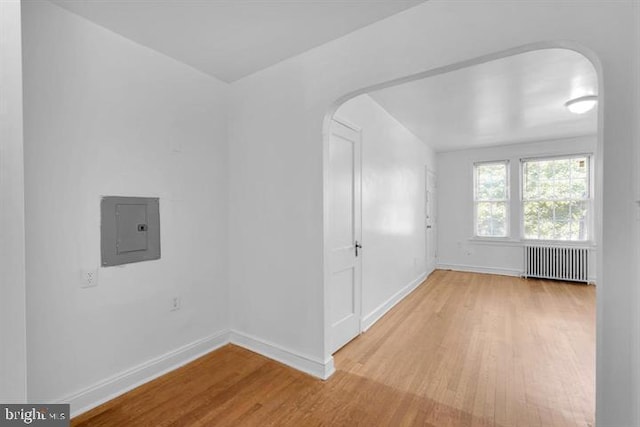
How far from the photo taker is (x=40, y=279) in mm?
1819

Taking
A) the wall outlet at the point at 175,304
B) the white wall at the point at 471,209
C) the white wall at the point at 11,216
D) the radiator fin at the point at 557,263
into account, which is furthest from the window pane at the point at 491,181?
the white wall at the point at 11,216

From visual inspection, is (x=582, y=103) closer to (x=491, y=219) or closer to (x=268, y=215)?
(x=491, y=219)

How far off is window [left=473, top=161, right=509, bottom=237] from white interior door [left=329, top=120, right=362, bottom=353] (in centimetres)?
463

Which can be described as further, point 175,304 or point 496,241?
Result: point 496,241

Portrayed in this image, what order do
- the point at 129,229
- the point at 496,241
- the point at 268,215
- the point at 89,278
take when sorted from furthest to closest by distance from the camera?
the point at 496,241 → the point at 268,215 → the point at 129,229 → the point at 89,278

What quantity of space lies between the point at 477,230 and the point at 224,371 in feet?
20.2

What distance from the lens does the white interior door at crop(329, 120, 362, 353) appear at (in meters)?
2.83

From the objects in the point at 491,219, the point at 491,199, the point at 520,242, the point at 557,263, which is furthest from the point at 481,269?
the point at 491,199

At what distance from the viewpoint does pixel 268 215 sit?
9.11 feet

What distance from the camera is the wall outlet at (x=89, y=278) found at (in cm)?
202

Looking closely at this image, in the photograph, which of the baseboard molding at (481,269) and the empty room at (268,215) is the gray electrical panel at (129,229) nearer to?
the empty room at (268,215)

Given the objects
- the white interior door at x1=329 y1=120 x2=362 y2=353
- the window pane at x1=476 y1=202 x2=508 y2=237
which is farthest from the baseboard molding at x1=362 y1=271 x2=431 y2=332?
the window pane at x1=476 y1=202 x2=508 y2=237

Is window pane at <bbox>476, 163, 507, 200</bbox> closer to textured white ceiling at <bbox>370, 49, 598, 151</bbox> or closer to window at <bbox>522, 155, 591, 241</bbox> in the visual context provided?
window at <bbox>522, 155, 591, 241</bbox>

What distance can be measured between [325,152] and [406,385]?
78.6 inches
